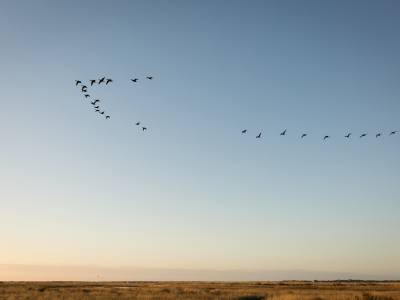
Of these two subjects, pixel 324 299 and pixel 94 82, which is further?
pixel 324 299

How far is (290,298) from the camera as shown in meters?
43.5

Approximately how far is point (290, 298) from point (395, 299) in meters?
7.80

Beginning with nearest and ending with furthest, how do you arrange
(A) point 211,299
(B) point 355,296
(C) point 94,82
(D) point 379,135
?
(C) point 94,82
(D) point 379,135
(B) point 355,296
(A) point 211,299

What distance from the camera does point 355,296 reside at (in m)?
45.6

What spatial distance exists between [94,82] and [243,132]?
356 inches

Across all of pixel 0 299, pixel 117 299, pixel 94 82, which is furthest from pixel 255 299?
pixel 94 82

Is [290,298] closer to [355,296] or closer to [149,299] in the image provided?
[355,296]

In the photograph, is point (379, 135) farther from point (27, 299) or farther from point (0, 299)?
point (0, 299)

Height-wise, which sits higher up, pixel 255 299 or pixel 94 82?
→ pixel 94 82

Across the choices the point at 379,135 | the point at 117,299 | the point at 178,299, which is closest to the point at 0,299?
the point at 117,299

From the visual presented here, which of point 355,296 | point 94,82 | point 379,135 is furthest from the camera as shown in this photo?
point 355,296

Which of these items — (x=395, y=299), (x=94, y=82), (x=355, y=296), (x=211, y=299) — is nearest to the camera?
(x=94, y=82)

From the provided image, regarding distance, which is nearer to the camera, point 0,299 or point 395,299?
point 395,299

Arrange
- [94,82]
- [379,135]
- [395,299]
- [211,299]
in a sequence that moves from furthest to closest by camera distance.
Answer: [211,299]
[395,299]
[379,135]
[94,82]
